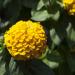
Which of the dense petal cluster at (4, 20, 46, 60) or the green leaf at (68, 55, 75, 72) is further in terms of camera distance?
the green leaf at (68, 55, 75, 72)

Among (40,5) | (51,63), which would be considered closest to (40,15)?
(40,5)

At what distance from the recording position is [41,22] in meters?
1.75

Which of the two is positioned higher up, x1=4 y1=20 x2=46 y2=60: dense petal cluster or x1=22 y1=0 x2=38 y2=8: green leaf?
x1=22 y1=0 x2=38 y2=8: green leaf

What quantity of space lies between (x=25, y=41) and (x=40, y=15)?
0.21 metres

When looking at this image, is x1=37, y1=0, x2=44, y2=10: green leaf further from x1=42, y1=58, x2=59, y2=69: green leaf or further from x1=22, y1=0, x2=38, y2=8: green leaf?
x1=42, y1=58, x2=59, y2=69: green leaf

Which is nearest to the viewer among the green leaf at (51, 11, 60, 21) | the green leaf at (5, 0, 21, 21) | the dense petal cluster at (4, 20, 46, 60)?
the dense petal cluster at (4, 20, 46, 60)

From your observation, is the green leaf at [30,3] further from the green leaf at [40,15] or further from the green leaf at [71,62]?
the green leaf at [71,62]

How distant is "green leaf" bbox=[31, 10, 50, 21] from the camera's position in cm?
170

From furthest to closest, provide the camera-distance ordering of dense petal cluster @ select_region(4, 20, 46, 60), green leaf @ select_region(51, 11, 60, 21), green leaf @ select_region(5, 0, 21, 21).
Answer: green leaf @ select_region(5, 0, 21, 21), green leaf @ select_region(51, 11, 60, 21), dense petal cluster @ select_region(4, 20, 46, 60)

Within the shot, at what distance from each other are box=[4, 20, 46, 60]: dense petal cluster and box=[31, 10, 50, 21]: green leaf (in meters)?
0.12

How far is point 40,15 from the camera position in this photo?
1.72m

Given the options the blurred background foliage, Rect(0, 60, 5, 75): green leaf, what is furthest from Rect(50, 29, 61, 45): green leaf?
→ Rect(0, 60, 5, 75): green leaf

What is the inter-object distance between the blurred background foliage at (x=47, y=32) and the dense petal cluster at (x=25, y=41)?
0.39ft

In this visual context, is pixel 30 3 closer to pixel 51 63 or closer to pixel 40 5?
pixel 40 5
